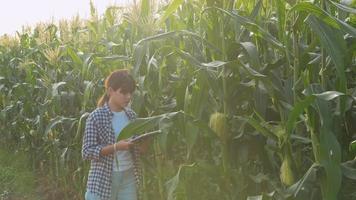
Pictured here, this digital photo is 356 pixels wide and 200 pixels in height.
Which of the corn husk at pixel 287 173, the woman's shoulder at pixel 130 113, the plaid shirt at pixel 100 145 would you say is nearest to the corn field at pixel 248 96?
the corn husk at pixel 287 173

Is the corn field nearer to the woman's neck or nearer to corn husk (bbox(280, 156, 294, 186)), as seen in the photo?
corn husk (bbox(280, 156, 294, 186))

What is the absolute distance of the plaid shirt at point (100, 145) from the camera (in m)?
3.45

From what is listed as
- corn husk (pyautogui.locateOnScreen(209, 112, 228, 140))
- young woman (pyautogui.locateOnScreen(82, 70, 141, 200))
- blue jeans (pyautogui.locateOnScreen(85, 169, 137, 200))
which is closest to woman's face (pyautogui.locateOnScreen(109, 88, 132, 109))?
young woman (pyautogui.locateOnScreen(82, 70, 141, 200))

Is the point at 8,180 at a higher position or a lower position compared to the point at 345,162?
lower

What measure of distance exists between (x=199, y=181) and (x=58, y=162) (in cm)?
268

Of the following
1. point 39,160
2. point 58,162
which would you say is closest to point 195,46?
point 58,162

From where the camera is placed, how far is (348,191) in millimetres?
2732

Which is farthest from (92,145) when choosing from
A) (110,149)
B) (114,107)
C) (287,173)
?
(287,173)

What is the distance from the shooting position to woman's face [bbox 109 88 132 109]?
11.0ft

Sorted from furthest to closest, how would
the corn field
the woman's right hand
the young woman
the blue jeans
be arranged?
the blue jeans
the young woman
the woman's right hand
the corn field

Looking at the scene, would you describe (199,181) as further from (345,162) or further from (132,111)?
(345,162)

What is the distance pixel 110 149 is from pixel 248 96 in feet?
3.10

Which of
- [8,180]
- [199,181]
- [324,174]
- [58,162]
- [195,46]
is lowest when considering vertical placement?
[8,180]

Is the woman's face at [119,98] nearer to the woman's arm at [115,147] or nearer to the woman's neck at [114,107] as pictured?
the woman's neck at [114,107]
